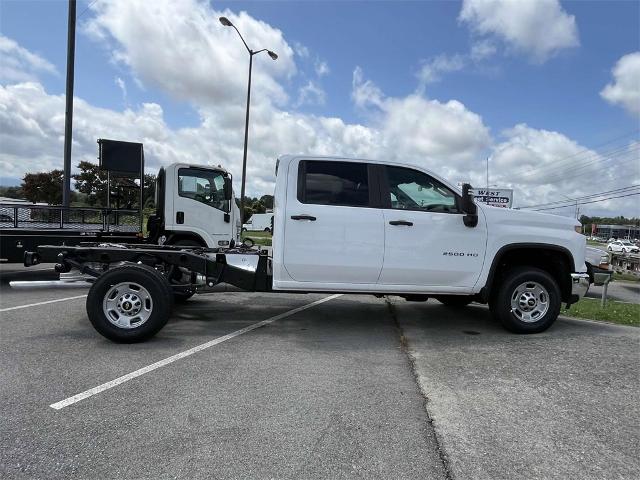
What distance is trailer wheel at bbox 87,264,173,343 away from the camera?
16.6 feet

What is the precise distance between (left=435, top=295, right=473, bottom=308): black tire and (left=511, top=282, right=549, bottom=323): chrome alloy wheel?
806mm

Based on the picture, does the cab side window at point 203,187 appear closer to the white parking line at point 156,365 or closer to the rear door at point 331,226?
the white parking line at point 156,365

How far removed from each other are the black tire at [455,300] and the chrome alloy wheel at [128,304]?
13.4 feet

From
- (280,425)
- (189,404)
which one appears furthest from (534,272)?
(189,404)

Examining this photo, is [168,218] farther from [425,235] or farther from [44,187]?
[44,187]

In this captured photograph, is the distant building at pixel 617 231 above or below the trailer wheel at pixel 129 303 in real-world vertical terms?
above

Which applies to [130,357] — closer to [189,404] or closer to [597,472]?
[189,404]

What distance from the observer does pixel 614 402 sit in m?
3.78

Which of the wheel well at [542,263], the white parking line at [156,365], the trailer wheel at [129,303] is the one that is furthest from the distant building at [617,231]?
the trailer wheel at [129,303]

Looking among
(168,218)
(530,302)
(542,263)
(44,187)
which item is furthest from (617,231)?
(168,218)

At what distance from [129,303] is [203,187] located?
193 inches

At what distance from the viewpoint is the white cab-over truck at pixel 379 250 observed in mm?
5508

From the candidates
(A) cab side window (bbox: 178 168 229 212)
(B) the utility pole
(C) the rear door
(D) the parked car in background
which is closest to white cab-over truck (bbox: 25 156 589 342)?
(C) the rear door

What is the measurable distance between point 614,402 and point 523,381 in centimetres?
71
